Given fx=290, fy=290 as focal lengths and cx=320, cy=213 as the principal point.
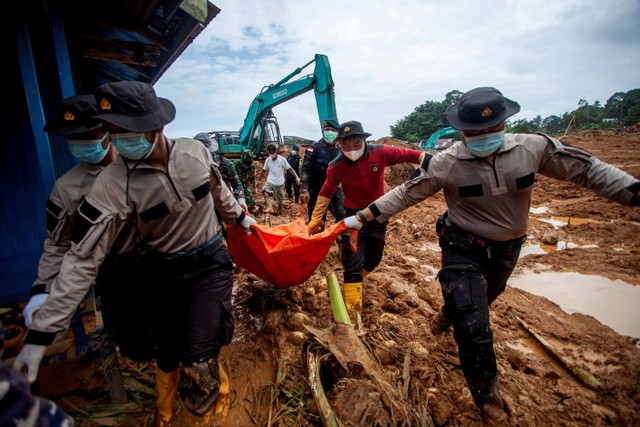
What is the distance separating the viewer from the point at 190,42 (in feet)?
10.3

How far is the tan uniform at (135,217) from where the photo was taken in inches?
55.4

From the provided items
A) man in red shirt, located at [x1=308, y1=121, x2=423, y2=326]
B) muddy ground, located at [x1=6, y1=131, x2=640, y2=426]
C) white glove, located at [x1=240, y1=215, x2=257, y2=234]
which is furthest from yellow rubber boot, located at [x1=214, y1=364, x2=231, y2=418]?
man in red shirt, located at [x1=308, y1=121, x2=423, y2=326]

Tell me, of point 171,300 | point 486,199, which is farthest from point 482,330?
point 171,300

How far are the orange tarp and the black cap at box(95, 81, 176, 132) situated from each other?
1129mm

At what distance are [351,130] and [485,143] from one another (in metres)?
1.46

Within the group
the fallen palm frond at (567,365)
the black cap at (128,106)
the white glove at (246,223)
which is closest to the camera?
the black cap at (128,106)

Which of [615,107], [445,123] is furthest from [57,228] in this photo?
[615,107]

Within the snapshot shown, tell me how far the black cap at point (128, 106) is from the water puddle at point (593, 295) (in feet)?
14.3

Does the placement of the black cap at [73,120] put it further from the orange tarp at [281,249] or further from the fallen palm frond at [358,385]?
the fallen palm frond at [358,385]

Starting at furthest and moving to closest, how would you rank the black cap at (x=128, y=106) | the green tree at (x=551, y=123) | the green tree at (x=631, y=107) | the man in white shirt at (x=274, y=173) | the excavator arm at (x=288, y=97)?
the green tree at (x=551, y=123), the green tree at (x=631, y=107), the man in white shirt at (x=274, y=173), the excavator arm at (x=288, y=97), the black cap at (x=128, y=106)

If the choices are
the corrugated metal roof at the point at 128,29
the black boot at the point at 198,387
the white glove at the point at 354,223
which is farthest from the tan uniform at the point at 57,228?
the white glove at the point at 354,223

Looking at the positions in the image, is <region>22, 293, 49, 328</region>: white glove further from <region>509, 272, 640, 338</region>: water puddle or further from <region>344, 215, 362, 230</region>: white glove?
<region>509, 272, 640, 338</region>: water puddle

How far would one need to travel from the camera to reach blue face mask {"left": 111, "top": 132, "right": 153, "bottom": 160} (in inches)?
60.1

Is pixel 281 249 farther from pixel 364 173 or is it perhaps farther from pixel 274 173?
pixel 274 173
